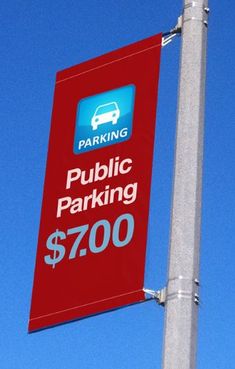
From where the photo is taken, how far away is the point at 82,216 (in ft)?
20.1

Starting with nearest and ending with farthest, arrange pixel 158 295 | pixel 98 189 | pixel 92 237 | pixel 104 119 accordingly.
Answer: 1. pixel 158 295
2. pixel 92 237
3. pixel 98 189
4. pixel 104 119

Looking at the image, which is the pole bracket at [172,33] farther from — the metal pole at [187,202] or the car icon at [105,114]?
the car icon at [105,114]

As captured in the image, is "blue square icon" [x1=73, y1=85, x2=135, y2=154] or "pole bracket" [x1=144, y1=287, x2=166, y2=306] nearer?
"pole bracket" [x1=144, y1=287, x2=166, y2=306]

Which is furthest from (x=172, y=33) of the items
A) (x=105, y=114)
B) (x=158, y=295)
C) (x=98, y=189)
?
(x=158, y=295)

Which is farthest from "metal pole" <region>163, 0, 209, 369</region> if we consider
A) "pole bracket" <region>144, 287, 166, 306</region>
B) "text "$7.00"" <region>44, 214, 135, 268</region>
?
"text "$7.00"" <region>44, 214, 135, 268</region>

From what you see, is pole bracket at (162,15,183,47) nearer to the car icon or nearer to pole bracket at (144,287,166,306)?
the car icon

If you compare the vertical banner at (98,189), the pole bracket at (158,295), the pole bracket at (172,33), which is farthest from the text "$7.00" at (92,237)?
the pole bracket at (172,33)

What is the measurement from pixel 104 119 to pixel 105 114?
0.15 ft

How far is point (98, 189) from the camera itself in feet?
20.1

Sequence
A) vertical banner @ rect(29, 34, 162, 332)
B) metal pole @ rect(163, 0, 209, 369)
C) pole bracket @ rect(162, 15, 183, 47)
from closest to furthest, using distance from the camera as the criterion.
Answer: metal pole @ rect(163, 0, 209, 369) < vertical banner @ rect(29, 34, 162, 332) < pole bracket @ rect(162, 15, 183, 47)

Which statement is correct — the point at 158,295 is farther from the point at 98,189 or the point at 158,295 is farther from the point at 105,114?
the point at 105,114

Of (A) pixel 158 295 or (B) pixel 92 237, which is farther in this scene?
(B) pixel 92 237

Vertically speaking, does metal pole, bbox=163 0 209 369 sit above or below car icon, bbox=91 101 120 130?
below

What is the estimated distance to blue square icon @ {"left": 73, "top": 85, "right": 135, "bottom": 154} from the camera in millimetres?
6305
